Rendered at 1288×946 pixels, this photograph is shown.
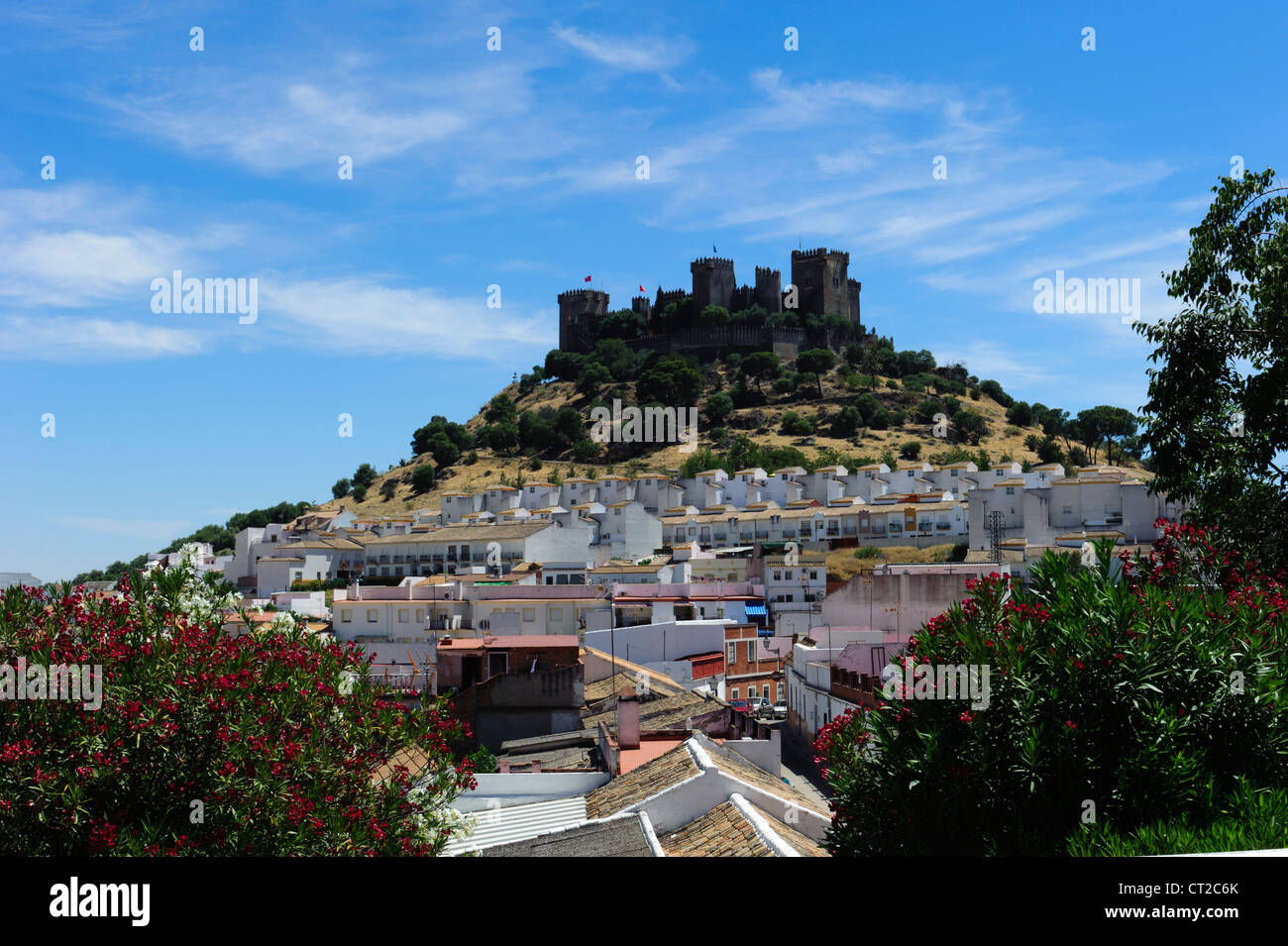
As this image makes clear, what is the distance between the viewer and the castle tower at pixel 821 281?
130125mm

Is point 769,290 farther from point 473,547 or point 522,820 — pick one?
point 522,820

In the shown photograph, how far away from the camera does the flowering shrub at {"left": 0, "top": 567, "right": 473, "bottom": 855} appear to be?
8.47 meters

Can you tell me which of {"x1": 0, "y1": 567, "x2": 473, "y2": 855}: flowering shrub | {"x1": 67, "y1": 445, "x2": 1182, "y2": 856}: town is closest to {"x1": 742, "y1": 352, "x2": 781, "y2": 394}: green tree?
{"x1": 67, "y1": 445, "x2": 1182, "y2": 856}: town

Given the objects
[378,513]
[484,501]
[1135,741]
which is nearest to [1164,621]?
[1135,741]

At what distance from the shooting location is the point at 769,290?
13188cm

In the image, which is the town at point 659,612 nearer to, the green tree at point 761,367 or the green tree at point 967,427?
the green tree at point 967,427

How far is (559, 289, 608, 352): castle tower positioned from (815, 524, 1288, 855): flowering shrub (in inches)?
5102

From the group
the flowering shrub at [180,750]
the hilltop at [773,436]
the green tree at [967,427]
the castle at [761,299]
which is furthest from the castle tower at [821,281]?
the flowering shrub at [180,750]

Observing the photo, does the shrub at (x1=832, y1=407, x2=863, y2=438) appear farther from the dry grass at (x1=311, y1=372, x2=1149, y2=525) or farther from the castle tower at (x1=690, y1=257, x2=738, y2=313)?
the castle tower at (x1=690, y1=257, x2=738, y2=313)

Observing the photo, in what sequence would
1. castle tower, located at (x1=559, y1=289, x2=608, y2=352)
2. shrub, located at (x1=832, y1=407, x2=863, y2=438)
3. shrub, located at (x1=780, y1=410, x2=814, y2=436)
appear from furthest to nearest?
castle tower, located at (x1=559, y1=289, x2=608, y2=352) < shrub, located at (x1=780, y1=410, x2=814, y2=436) < shrub, located at (x1=832, y1=407, x2=863, y2=438)

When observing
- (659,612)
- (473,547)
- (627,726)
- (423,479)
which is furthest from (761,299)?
(627,726)

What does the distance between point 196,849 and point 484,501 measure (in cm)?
8606

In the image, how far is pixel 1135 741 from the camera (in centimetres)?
830
